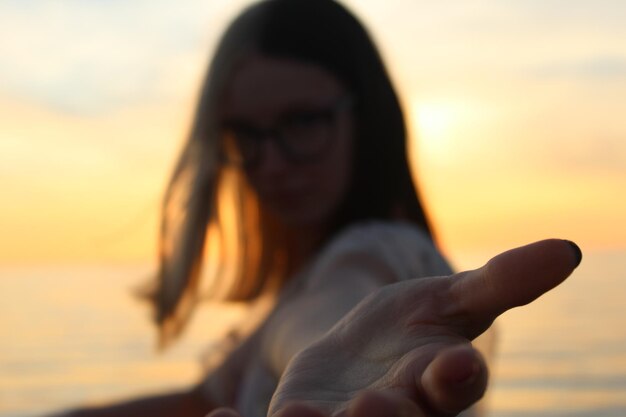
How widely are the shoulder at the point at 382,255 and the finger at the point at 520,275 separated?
3.42 ft

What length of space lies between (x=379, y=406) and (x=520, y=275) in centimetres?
Result: 20

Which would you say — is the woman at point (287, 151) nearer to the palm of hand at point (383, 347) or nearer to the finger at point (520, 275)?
the palm of hand at point (383, 347)

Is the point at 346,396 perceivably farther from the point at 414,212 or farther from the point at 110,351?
the point at 110,351

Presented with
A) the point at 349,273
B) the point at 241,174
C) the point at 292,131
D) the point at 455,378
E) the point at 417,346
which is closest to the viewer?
the point at 455,378

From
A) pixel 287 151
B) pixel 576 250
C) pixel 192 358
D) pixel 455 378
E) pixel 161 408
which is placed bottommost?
pixel 192 358

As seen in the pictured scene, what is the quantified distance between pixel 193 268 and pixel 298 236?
41 cm

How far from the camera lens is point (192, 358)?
9.29 metres

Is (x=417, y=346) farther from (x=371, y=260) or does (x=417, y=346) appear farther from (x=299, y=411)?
(x=371, y=260)

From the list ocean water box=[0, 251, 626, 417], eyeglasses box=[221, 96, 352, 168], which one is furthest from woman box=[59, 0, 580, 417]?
ocean water box=[0, 251, 626, 417]

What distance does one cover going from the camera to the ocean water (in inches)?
263

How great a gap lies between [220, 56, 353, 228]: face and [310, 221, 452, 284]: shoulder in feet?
1.45

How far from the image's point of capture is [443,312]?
3.22ft

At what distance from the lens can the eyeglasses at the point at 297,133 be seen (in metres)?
2.56

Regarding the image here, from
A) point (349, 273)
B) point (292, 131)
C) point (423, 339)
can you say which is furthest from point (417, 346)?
point (292, 131)
